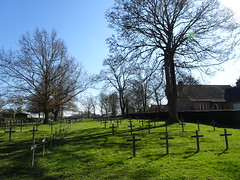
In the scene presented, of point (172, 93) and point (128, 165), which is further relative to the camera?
point (172, 93)

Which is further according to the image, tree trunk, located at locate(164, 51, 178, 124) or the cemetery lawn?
tree trunk, located at locate(164, 51, 178, 124)

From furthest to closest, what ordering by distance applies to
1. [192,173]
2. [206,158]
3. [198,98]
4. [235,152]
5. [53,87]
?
[198,98] < [53,87] < [235,152] < [206,158] < [192,173]

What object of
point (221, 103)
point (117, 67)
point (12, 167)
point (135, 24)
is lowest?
point (12, 167)

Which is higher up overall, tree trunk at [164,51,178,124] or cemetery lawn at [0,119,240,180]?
tree trunk at [164,51,178,124]

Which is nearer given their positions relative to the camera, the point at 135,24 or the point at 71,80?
the point at 135,24

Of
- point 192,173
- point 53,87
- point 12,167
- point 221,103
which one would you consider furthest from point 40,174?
point 221,103

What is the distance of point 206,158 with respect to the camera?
6723 mm

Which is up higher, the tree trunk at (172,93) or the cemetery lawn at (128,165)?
the tree trunk at (172,93)

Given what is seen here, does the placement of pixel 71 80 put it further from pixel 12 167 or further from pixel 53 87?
pixel 12 167

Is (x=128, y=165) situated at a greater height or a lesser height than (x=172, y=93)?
lesser

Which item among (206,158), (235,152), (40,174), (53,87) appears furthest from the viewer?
(53,87)

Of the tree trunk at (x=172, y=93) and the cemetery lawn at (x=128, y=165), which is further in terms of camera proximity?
the tree trunk at (x=172, y=93)

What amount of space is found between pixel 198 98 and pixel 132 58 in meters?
28.6

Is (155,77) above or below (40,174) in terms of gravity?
above
